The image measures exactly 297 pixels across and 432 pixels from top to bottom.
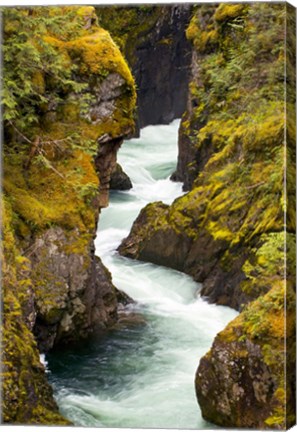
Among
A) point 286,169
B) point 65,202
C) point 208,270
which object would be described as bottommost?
point 208,270

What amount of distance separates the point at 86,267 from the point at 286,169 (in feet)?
9.25

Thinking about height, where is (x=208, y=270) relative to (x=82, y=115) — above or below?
below

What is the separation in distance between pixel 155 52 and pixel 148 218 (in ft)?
7.13

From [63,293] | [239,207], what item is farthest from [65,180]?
[239,207]

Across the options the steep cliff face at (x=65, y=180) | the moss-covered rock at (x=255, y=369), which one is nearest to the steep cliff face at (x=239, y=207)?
the moss-covered rock at (x=255, y=369)

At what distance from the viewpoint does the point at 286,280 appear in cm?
673

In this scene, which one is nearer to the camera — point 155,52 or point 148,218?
point 155,52

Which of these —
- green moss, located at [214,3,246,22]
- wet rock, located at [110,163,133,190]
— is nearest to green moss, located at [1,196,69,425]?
wet rock, located at [110,163,133,190]

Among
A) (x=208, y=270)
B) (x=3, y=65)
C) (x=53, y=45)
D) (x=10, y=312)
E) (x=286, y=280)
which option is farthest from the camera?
(x=208, y=270)

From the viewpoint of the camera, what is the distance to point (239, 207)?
8188 millimetres

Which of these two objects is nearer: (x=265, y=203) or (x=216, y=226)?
(x=265, y=203)

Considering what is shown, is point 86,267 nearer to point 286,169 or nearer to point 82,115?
point 82,115

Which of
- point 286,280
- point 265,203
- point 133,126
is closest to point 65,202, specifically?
point 133,126

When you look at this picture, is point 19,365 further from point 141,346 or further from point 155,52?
point 155,52
